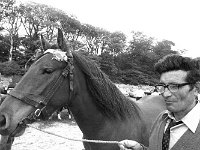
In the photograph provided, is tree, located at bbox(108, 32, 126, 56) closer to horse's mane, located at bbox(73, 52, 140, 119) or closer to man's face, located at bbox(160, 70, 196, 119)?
horse's mane, located at bbox(73, 52, 140, 119)

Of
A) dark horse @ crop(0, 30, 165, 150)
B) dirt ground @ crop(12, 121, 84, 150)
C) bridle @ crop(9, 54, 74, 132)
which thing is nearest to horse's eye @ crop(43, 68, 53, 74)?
dark horse @ crop(0, 30, 165, 150)

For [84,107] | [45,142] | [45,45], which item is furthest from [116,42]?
[84,107]

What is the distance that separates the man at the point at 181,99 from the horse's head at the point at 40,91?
1286 millimetres

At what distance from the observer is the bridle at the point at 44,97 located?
2387 mm

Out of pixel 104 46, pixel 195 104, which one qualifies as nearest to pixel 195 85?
pixel 195 104

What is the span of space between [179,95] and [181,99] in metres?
0.04

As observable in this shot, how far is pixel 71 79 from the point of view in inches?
104

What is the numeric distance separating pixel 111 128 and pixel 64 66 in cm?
103

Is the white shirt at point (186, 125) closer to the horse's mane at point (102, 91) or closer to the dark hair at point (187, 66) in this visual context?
the dark hair at point (187, 66)

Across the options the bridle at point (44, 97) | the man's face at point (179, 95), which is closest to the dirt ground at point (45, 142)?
the bridle at point (44, 97)

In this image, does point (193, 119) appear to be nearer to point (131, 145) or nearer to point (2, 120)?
point (131, 145)

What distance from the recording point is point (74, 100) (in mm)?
2746

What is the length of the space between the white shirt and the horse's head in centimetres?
138

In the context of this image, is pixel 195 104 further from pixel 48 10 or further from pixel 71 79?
pixel 48 10
